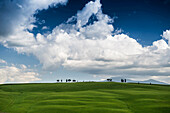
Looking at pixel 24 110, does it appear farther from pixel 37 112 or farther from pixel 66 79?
pixel 66 79

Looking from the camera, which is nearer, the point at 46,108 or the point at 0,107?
the point at 46,108

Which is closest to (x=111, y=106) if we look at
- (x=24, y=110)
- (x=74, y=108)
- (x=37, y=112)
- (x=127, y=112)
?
(x=127, y=112)

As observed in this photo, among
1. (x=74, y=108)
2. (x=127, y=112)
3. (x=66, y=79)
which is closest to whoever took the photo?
(x=127, y=112)

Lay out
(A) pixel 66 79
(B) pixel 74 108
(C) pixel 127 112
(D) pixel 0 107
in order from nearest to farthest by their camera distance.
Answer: (C) pixel 127 112 < (B) pixel 74 108 < (D) pixel 0 107 < (A) pixel 66 79

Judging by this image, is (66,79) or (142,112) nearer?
(142,112)

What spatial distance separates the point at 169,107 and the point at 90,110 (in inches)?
610

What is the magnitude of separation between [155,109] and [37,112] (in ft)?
72.1

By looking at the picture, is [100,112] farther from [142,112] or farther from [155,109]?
[155,109]

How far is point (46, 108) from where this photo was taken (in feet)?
116

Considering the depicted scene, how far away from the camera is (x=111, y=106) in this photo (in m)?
36.7

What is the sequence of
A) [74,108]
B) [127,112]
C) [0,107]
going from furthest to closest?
[0,107] < [74,108] < [127,112]

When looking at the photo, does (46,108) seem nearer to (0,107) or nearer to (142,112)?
(0,107)

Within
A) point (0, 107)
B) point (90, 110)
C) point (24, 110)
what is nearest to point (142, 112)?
point (90, 110)

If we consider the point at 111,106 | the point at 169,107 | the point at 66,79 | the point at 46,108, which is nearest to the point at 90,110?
the point at 111,106
